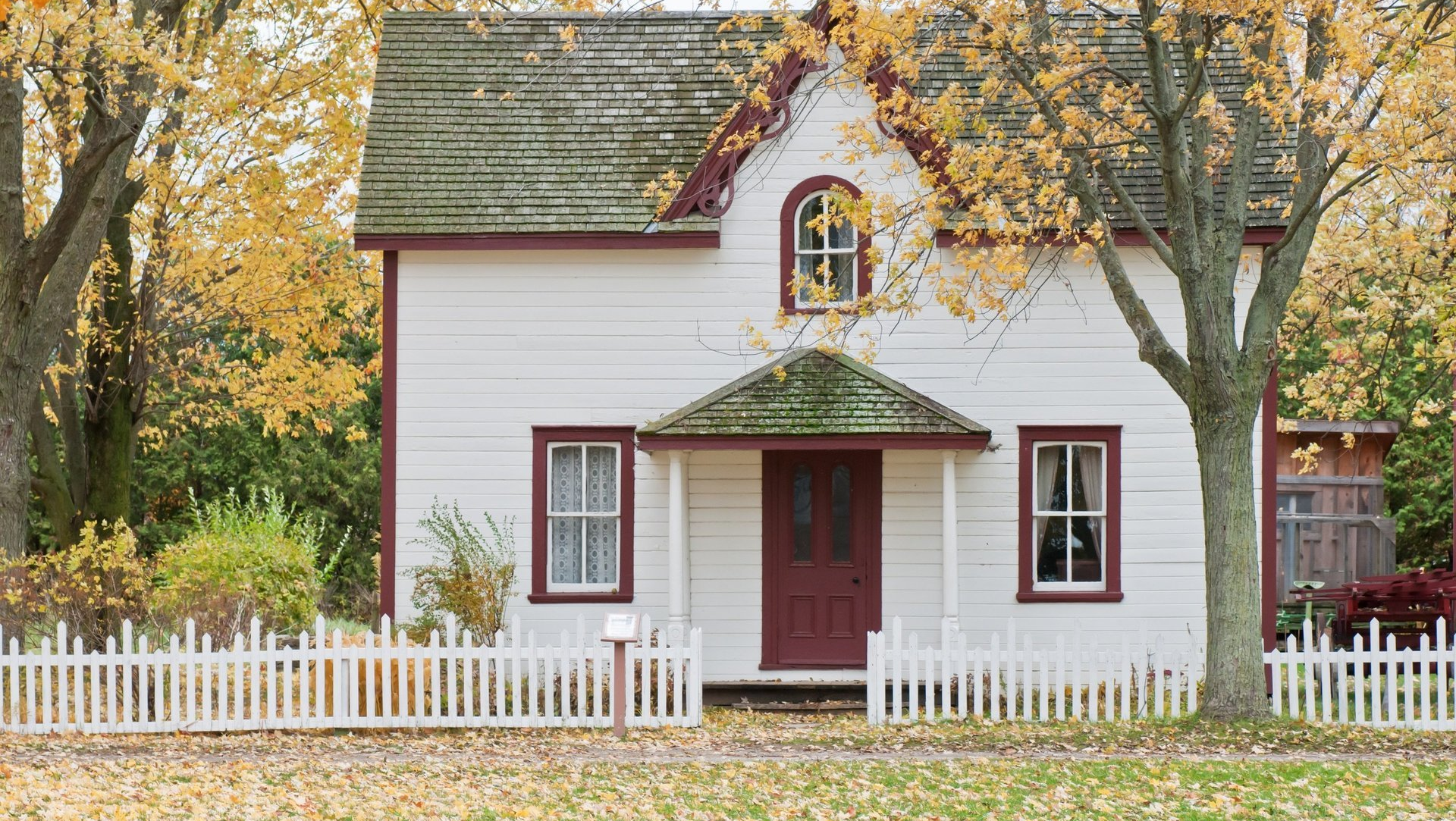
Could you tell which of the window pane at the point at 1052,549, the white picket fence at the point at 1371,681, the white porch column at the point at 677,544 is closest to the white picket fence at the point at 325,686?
the white porch column at the point at 677,544

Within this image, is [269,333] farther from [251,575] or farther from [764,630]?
[764,630]

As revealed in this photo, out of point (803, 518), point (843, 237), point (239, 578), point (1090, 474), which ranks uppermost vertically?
point (843, 237)

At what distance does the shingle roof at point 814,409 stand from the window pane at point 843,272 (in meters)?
0.96

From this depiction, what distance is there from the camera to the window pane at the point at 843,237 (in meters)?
16.1

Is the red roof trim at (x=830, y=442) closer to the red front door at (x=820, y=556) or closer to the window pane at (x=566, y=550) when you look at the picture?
the red front door at (x=820, y=556)

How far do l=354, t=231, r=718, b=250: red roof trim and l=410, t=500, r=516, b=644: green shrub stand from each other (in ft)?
9.18

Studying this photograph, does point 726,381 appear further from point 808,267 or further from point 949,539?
point 949,539

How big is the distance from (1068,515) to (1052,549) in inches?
16.4

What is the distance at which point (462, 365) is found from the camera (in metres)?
15.9

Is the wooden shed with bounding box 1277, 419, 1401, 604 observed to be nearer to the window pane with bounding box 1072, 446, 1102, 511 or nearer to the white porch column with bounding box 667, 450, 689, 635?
the window pane with bounding box 1072, 446, 1102, 511

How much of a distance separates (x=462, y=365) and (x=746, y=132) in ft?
13.1

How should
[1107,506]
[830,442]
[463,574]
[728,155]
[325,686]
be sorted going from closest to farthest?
1. [325,686]
2. [830,442]
3. [463,574]
4. [728,155]
5. [1107,506]

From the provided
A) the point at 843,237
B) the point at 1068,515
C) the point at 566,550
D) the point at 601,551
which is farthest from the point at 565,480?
the point at 1068,515

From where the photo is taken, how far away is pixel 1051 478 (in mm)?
15977
